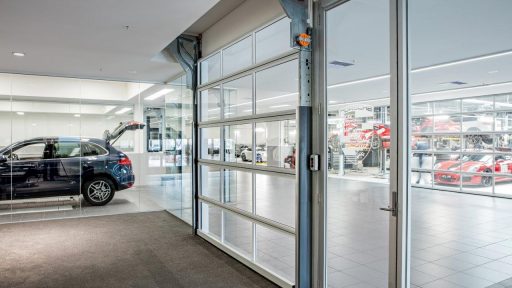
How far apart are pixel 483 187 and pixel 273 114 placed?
229 inches

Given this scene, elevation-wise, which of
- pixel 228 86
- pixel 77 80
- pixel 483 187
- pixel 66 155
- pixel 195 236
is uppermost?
pixel 77 80

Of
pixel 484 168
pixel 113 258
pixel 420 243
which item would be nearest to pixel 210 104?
pixel 113 258

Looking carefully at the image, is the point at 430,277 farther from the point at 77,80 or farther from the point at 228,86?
the point at 77,80

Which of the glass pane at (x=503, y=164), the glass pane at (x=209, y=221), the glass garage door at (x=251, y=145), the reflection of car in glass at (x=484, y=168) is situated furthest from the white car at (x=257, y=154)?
the glass pane at (x=503, y=164)

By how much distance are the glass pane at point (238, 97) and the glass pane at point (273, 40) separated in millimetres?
348

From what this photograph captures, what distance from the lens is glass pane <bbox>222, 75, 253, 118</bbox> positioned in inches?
161

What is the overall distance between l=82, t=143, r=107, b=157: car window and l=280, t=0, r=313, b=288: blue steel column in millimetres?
5294

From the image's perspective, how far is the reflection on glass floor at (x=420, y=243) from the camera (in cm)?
321

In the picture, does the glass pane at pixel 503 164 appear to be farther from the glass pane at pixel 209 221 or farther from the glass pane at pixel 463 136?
the glass pane at pixel 209 221

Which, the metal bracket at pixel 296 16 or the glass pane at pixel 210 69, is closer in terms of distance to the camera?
the metal bracket at pixel 296 16

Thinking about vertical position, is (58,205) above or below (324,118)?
below

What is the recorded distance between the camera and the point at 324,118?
306 centimetres

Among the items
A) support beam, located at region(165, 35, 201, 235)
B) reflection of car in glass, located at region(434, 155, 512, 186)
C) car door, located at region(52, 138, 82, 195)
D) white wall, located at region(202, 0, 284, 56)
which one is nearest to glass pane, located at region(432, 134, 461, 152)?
reflection of car in glass, located at region(434, 155, 512, 186)

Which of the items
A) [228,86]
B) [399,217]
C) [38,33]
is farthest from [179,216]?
[399,217]
